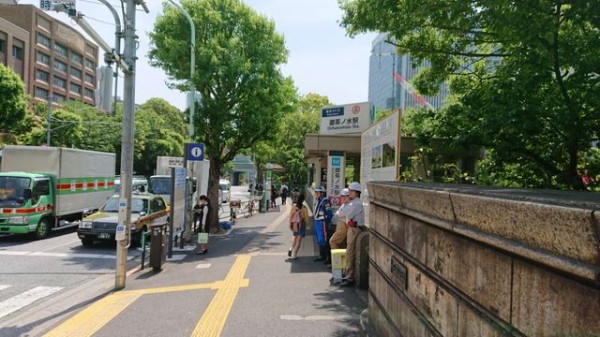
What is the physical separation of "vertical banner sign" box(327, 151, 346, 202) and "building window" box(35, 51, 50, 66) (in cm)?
6732

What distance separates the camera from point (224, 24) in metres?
19.4

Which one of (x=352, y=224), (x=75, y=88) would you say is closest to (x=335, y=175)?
(x=352, y=224)

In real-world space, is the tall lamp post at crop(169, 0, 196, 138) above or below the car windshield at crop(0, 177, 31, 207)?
above

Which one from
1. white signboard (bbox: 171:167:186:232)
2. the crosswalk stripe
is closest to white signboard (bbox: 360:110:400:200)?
the crosswalk stripe

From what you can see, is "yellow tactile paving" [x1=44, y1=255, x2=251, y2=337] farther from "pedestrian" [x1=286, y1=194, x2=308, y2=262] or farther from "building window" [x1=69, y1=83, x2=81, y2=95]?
"building window" [x1=69, y1=83, x2=81, y2=95]

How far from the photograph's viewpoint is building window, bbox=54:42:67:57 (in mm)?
74000

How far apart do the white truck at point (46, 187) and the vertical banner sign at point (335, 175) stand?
9310mm

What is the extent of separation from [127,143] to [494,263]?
8323mm

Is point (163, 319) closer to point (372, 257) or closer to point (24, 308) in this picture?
point (24, 308)

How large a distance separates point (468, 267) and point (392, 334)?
1.66 meters

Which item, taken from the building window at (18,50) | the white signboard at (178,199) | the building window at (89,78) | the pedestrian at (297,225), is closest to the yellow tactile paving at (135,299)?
the pedestrian at (297,225)

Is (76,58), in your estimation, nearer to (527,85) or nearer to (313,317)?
(313,317)

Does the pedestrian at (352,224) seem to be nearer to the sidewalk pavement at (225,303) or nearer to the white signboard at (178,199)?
the sidewalk pavement at (225,303)

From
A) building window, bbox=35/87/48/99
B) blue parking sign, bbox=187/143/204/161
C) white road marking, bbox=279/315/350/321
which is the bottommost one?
white road marking, bbox=279/315/350/321
